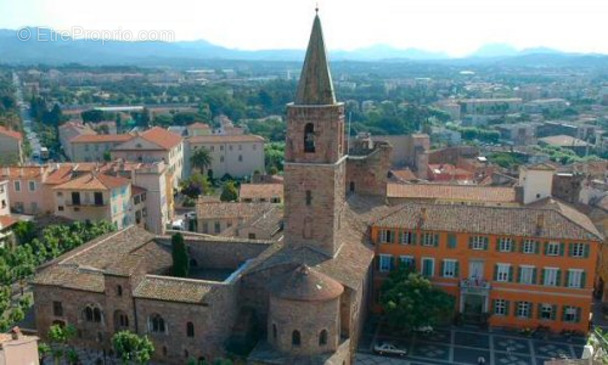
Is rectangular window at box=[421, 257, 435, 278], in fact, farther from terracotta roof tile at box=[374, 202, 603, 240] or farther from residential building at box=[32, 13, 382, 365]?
residential building at box=[32, 13, 382, 365]

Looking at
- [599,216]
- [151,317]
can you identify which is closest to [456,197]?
[599,216]

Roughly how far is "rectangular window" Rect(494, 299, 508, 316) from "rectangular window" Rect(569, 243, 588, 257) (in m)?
7.14

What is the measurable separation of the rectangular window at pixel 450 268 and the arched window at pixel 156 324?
24882 mm

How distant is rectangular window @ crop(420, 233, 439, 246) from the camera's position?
51.7 metres

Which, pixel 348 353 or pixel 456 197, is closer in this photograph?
pixel 348 353

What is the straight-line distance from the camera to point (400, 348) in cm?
4728

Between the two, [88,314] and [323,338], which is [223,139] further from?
[323,338]

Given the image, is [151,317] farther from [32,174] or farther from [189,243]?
[32,174]

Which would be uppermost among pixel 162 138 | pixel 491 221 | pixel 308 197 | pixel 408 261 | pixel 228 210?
pixel 308 197

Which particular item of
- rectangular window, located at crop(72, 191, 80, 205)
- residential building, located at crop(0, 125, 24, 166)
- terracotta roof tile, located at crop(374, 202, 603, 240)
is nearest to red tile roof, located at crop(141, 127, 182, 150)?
residential building, located at crop(0, 125, 24, 166)

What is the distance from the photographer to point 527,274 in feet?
165

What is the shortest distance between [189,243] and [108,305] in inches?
440

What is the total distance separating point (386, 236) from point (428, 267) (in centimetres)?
468

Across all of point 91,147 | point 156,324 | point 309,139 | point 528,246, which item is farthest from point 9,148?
point 528,246
